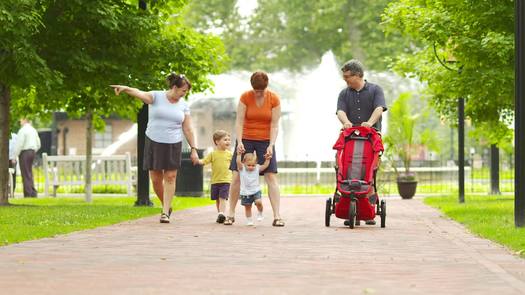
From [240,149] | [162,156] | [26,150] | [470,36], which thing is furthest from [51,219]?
[26,150]

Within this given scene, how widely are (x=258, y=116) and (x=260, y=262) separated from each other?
5256 mm

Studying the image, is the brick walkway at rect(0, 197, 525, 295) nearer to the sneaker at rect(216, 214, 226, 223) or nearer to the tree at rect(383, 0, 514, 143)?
the sneaker at rect(216, 214, 226, 223)

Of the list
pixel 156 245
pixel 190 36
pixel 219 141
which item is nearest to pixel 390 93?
pixel 190 36

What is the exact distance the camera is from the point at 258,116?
1520 cm

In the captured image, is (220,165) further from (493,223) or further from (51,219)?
(493,223)

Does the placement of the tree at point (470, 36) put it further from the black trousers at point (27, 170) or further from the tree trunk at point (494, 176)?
the black trousers at point (27, 170)

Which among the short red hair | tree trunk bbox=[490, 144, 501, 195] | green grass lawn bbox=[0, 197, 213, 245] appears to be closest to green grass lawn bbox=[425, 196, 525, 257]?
the short red hair

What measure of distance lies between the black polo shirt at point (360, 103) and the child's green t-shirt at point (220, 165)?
2.21 m

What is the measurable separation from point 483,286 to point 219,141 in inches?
347

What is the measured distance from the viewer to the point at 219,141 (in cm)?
1692

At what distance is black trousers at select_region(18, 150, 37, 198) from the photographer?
2842cm

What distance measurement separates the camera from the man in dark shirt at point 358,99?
15.2 m

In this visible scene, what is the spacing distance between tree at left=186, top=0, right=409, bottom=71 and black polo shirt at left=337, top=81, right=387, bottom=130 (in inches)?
2165

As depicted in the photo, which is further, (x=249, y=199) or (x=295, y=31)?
(x=295, y=31)
